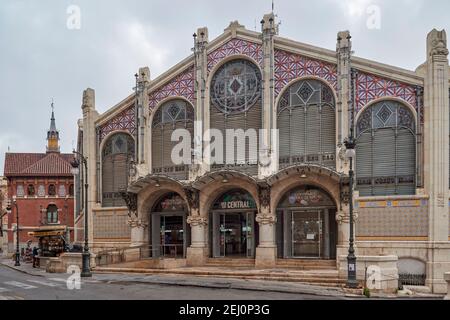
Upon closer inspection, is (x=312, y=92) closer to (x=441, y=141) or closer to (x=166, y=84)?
(x=441, y=141)

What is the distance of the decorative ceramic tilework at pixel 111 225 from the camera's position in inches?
1427

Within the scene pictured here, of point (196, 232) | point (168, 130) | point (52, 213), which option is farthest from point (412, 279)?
point (52, 213)

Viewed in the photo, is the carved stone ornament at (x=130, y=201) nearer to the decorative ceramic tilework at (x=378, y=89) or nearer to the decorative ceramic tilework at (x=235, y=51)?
the decorative ceramic tilework at (x=235, y=51)

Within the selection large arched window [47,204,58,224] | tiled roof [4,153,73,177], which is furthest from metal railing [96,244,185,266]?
large arched window [47,204,58,224]

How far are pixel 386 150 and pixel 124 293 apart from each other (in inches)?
617

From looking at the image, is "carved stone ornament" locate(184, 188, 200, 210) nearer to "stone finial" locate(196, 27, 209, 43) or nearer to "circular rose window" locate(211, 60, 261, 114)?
"circular rose window" locate(211, 60, 261, 114)

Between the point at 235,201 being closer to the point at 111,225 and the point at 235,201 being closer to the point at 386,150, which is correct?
the point at 111,225

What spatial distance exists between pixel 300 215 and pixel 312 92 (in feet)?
23.8

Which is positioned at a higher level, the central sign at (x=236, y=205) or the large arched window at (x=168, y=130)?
the large arched window at (x=168, y=130)

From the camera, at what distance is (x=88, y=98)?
124 feet

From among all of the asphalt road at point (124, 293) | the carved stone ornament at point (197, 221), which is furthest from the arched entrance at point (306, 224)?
the asphalt road at point (124, 293)

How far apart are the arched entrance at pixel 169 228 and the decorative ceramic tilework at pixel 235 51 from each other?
9226mm
